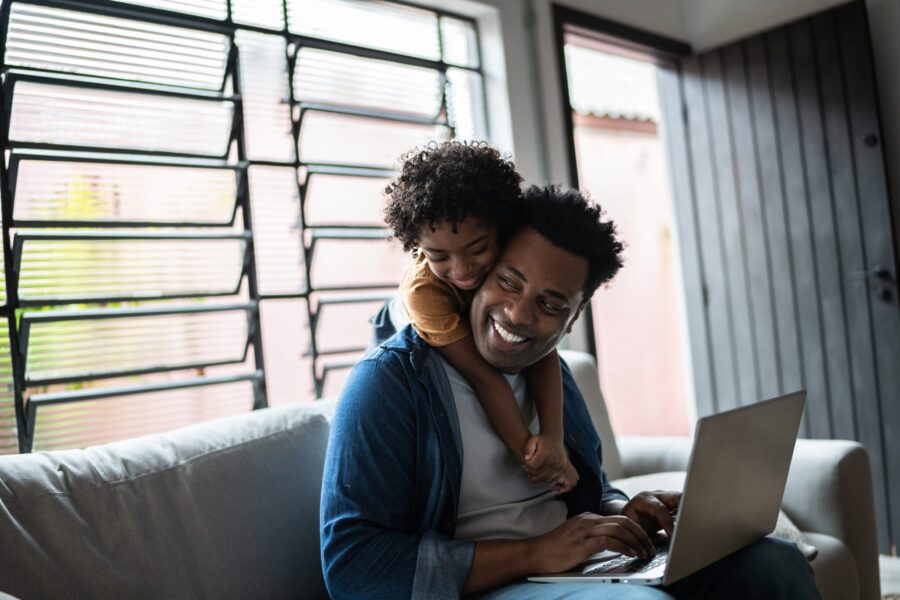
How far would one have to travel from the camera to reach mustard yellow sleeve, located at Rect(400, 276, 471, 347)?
146 cm

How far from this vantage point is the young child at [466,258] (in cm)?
143

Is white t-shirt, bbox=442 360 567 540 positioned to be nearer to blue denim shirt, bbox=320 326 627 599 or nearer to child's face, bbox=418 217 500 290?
blue denim shirt, bbox=320 326 627 599

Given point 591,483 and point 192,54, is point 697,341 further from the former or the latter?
point 192,54

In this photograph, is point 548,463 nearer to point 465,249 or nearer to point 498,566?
point 498,566

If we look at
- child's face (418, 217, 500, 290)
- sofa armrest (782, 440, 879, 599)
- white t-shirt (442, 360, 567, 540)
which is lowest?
sofa armrest (782, 440, 879, 599)

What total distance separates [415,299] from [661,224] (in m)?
4.76

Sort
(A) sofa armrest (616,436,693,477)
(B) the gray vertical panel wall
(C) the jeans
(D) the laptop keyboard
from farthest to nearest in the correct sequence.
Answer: (B) the gray vertical panel wall → (A) sofa armrest (616,436,693,477) → (C) the jeans → (D) the laptop keyboard

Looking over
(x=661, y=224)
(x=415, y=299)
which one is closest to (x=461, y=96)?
(x=415, y=299)

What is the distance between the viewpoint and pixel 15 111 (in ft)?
6.31

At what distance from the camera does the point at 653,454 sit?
2.43 m

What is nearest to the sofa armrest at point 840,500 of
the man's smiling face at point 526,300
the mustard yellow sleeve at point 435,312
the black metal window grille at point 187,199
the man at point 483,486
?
Answer: the man at point 483,486

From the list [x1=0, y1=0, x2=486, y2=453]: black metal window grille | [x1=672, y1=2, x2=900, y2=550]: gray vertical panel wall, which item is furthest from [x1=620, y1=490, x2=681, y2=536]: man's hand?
[x1=672, y1=2, x2=900, y2=550]: gray vertical panel wall

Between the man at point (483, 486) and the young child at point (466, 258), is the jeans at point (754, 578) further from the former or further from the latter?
the young child at point (466, 258)

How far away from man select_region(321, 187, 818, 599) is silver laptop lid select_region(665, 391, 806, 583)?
75mm
